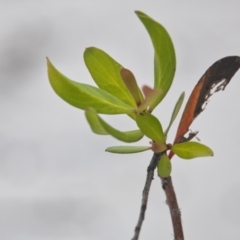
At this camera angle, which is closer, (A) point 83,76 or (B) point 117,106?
(B) point 117,106

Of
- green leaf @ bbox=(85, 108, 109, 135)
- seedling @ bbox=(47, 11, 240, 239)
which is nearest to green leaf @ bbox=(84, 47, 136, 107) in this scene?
seedling @ bbox=(47, 11, 240, 239)

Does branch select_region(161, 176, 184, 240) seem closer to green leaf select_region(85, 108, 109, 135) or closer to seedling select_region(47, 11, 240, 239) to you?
seedling select_region(47, 11, 240, 239)

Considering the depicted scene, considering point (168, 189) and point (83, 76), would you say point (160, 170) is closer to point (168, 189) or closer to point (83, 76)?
point (168, 189)

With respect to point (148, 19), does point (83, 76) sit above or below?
above

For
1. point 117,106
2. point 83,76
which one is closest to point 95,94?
point 117,106

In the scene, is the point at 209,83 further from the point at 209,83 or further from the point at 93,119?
the point at 93,119

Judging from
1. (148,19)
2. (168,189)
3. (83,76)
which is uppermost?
(83,76)

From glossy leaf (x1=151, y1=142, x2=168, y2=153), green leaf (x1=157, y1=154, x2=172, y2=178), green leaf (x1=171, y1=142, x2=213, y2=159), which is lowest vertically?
green leaf (x1=157, y1=154, x2=172, y2=178)

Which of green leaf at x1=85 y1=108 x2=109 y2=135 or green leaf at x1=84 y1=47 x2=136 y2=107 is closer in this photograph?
green leaf at x1=85 y1=108 x2=109 y2=135
